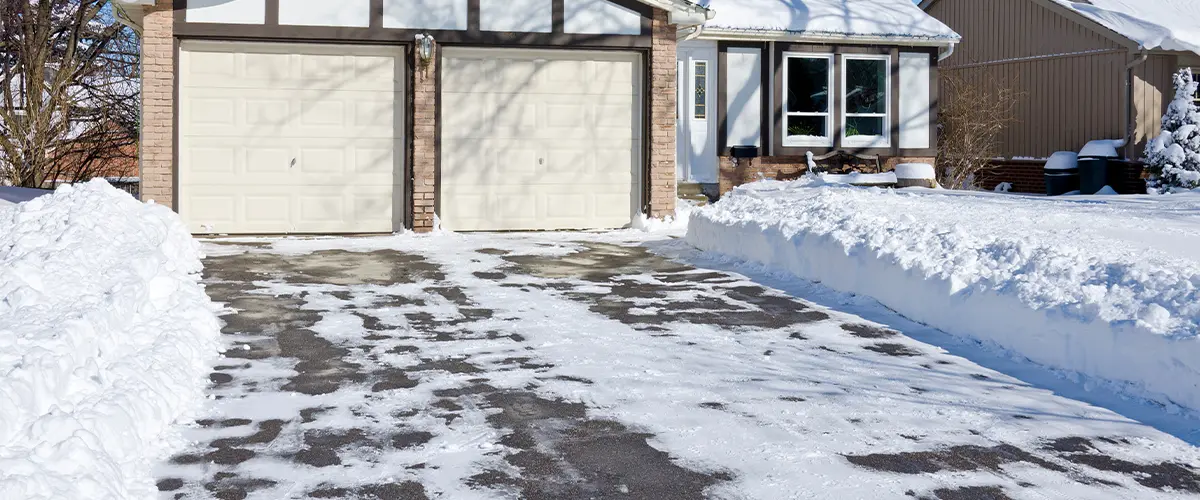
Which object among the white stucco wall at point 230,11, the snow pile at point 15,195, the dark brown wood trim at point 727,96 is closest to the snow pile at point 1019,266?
the white stucco wall at point 230,11

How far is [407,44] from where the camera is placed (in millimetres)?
14609

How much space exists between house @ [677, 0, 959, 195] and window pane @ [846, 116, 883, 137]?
0.7 inches

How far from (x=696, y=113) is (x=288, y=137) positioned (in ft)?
25.8

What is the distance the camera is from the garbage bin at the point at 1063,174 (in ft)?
75.9

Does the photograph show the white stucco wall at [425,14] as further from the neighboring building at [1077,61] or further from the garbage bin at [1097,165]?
the neighboring building at [1077,61]

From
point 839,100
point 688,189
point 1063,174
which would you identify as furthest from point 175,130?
point 1063,174

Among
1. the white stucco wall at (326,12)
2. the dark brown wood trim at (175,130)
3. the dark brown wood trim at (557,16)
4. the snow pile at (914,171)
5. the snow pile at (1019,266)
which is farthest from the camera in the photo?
the snow pile at (914,171)

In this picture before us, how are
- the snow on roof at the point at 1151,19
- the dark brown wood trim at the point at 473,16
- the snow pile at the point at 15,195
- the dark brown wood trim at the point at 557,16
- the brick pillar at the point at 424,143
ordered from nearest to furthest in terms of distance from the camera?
the brick pillar at the point at 424,143 < the dark brown wood trim at the point at 473,16 < the dark brown wood trim at the point at 557,16 < the snow pile at the point at 15,195 < the snow on roof at the point at 1151,19

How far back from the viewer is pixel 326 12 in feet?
46.8

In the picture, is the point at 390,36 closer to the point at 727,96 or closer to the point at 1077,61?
the point at 727,96

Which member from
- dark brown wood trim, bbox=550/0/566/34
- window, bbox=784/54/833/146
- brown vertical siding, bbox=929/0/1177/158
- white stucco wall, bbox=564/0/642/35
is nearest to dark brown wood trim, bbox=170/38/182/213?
dark brown wood trim, bbox=550/0/566/34

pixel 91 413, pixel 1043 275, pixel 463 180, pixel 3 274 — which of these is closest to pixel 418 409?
pixel 91 413

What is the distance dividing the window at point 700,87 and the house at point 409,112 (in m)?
4.30

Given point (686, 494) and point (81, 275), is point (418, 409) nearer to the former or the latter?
point (686, 494)
